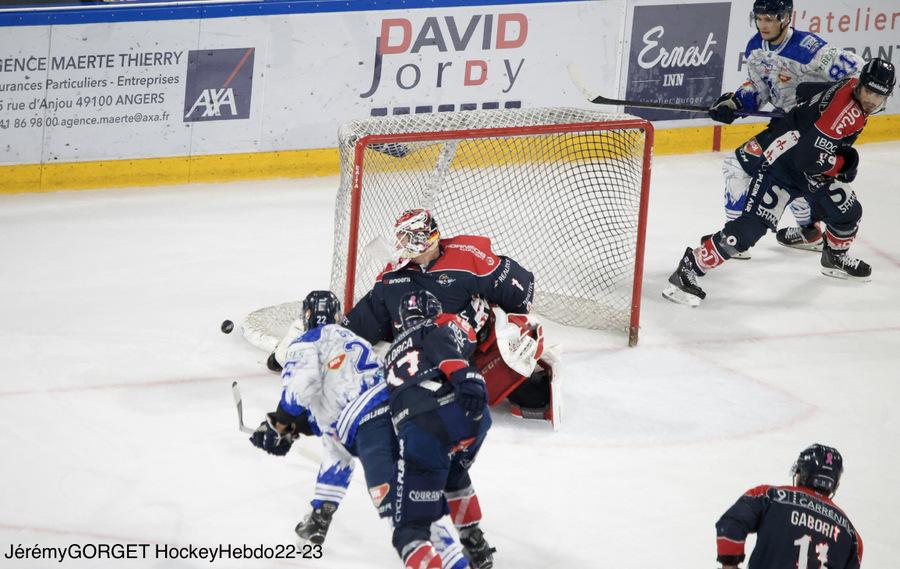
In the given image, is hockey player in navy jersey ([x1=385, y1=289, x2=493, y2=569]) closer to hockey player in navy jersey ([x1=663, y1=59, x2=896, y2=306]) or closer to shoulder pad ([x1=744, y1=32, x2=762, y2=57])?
hockey player in navy jersey ([x1=663, y1=59, x2=896, y2=306])

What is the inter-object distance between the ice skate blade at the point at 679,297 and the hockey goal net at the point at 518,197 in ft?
0.73

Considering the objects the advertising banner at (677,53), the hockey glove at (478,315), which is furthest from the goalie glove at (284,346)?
the advertising banner at (677,53)

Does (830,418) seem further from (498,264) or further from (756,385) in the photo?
(498,264)

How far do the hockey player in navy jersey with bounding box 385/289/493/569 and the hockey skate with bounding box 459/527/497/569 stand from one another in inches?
9.0

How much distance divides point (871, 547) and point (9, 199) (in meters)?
5.47

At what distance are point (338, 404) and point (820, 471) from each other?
1424mm

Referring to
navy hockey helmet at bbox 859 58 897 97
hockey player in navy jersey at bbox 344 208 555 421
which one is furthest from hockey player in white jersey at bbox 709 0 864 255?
hockey player in navy jersey at bbox 344 208 555 421

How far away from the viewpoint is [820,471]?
12.5 feet

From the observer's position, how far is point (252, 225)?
26.4 feet

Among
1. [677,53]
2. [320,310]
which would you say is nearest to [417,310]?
[320,310]

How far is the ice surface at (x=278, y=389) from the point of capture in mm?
4793

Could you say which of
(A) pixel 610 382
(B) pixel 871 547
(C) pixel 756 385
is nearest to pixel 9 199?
(A) pixel 610 382

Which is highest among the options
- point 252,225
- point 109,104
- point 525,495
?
point 109,104

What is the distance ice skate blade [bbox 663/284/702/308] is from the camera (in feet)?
23.2
